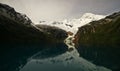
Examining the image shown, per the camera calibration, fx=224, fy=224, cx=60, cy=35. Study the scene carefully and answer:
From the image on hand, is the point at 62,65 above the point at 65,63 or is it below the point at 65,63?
above

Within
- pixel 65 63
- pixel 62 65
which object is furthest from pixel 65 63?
pixel 62 65

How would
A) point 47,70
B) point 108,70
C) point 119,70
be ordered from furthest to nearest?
point 47,70, point 108,70, point 119,70

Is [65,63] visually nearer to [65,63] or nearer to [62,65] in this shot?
[65,63]

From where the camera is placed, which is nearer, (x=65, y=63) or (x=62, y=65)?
(x=62, y=65)

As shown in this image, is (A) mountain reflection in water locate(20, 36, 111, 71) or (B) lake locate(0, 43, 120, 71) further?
(A) mountain reflection in water locate(20, 36, 111, 71)

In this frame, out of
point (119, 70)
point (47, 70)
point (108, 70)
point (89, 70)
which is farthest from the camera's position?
point (47, 70)

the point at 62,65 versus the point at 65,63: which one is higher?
the point at 62,65

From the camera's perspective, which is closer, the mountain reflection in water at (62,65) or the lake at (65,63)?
the lake at (65,63)

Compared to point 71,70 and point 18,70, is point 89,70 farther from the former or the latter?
point 18,70

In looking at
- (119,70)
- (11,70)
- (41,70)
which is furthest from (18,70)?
(119,70)

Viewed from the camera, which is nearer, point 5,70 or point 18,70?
point 5,70
